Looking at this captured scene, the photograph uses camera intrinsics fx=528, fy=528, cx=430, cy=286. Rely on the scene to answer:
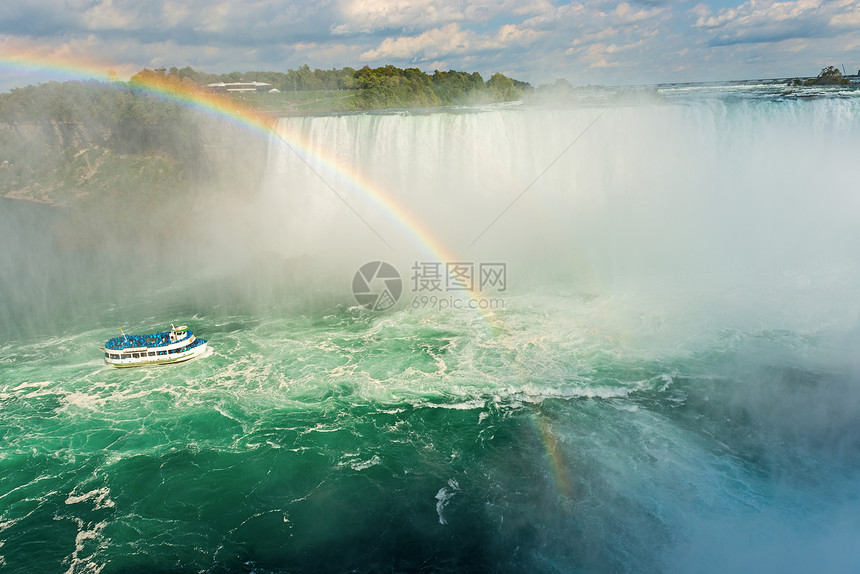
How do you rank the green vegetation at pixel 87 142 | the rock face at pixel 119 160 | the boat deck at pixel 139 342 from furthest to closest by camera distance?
the green vegetation at pixel 87 142
the rock face at pixel 119 160
the boat deck at pixel 139 342

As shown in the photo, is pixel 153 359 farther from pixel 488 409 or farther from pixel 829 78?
pixel 829 78

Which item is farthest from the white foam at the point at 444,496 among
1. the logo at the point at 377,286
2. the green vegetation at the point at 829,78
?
the green vegetation at the point at 829,78

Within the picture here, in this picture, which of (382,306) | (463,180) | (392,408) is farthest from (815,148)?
(392,408)

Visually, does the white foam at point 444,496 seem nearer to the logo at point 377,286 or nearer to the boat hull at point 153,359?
the boat hull at point 153,359

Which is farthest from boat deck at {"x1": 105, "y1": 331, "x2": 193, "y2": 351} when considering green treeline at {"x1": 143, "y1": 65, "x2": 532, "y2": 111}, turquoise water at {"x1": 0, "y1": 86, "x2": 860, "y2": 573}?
green treeline at {"x1": 143, "y1": 65, "x2": 532, "y2": 111}

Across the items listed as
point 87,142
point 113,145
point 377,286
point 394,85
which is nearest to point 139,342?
point 377,286
